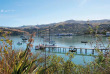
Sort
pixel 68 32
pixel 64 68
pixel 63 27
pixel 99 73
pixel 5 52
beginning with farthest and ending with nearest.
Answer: pixel 63 27
pixel 68 32
pixel 64 68
pixel 99 73
pixel 5 52

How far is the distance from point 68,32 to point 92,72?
354 feet

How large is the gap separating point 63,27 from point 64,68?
120568mm

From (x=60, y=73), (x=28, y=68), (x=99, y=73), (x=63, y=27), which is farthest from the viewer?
(x=63, y=27)

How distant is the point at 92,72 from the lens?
9.92ft

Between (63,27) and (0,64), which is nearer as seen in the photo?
(0,64)

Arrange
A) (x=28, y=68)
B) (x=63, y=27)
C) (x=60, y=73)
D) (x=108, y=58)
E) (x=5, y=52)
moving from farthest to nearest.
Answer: (x=63, y=27), (x=60, y=73), (x=108, y=58), (x=28, y=68), (x=5, y=52)

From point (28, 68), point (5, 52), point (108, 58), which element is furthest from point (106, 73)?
point (5, 52)

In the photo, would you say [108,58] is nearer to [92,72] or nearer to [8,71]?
[92,72]

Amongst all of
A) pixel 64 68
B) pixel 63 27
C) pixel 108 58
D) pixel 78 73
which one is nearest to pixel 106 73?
pixel 108 58

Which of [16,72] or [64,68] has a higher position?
[16,72]

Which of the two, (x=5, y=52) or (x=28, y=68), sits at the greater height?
(x=5, y=52)

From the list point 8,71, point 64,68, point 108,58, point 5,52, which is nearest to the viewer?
point 8,71

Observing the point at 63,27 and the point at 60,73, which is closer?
the point at 60,73

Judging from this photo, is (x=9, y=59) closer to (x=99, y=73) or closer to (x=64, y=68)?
(x=64, y=68)
